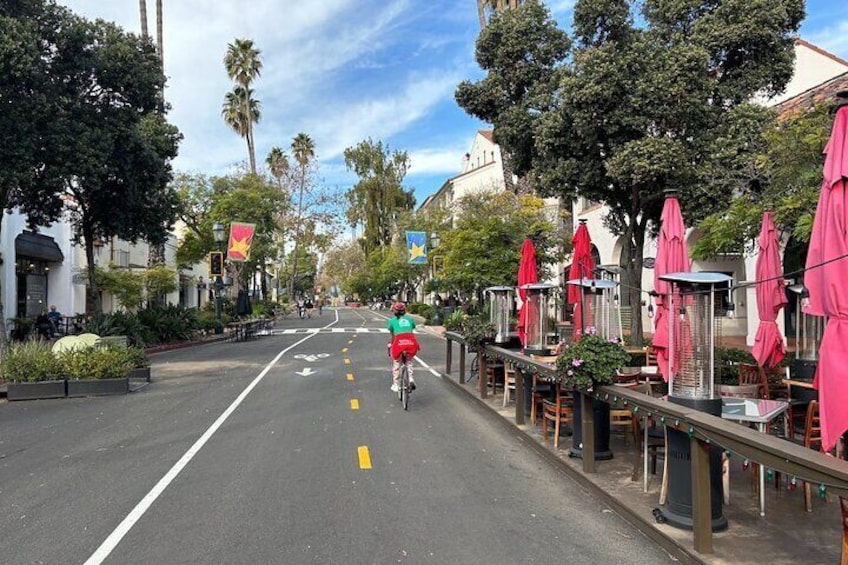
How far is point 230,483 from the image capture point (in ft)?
22.4

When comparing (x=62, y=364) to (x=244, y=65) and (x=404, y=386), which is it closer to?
(x=404, y=386)

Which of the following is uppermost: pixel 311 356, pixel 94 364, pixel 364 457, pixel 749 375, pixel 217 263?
pixel 217 263

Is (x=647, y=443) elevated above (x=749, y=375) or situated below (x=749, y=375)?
below

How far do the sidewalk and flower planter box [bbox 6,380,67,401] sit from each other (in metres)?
10.4

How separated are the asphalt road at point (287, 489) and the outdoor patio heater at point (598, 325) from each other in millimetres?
580

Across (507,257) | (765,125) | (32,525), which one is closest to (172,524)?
(32,525)

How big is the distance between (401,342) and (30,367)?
7.73 m

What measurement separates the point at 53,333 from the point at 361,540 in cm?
2686

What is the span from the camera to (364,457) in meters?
7.96

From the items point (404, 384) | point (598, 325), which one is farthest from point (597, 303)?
point (404, 384)

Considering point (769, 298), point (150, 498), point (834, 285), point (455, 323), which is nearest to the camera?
point (834, 285)

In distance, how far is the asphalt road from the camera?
5.05m

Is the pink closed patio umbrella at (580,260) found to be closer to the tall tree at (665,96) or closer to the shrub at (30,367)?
the tall tree at (665,96)

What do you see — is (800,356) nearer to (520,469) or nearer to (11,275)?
(520,469)
